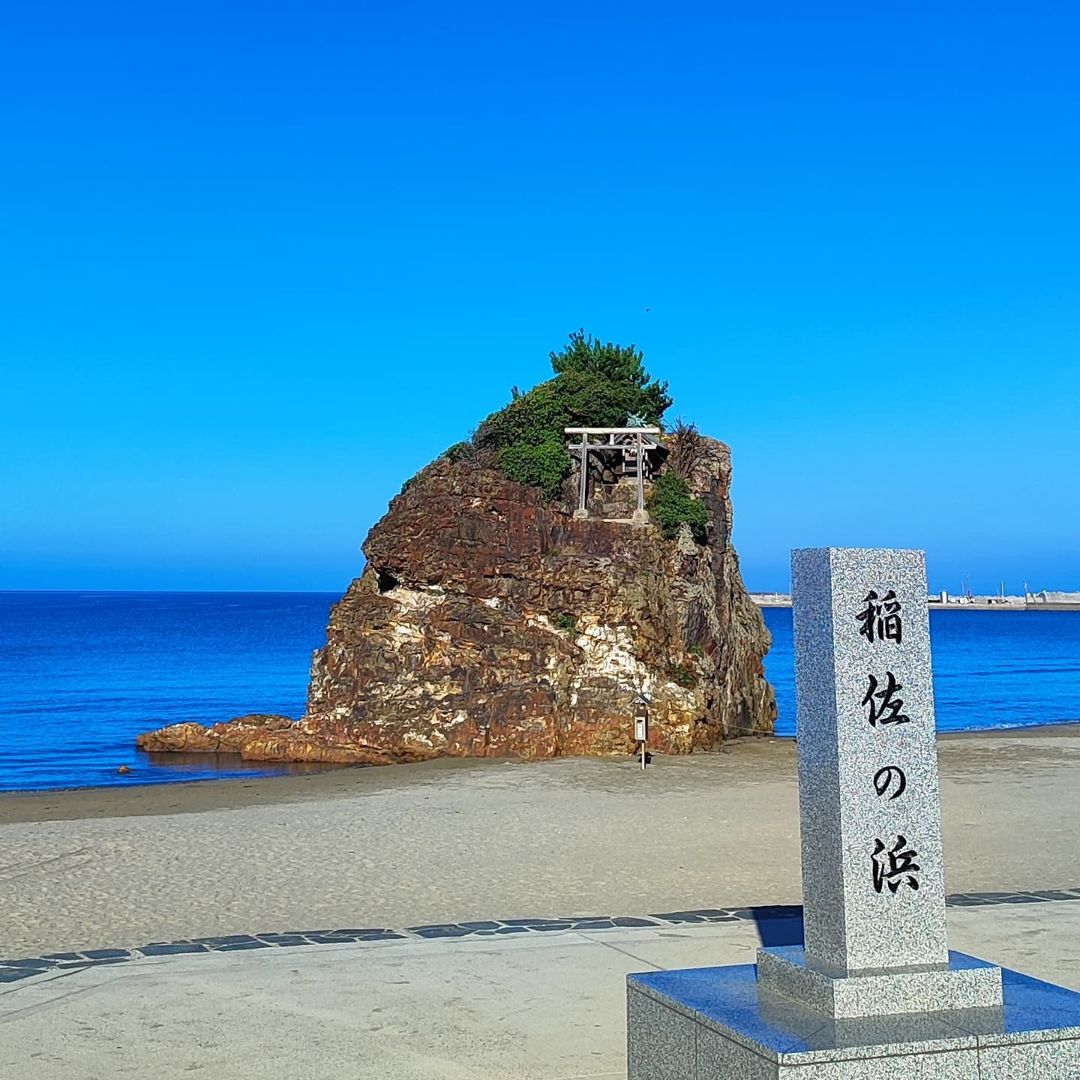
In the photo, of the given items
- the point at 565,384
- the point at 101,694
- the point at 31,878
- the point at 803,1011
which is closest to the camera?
the point at 803,1011

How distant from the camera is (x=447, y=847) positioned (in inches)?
626

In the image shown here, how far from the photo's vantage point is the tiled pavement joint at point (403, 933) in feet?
31.9

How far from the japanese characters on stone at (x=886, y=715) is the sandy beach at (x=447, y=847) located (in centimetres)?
613

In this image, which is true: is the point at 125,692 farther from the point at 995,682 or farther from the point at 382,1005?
the point at 382,1005

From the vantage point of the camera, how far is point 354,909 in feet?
39.7

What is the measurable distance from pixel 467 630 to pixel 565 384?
9.78 m

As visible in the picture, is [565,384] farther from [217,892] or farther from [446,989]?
[446,989]

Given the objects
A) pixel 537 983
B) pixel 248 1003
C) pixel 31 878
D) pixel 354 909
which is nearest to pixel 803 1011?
pixel 537 983

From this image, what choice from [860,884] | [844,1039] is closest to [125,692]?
[860,884]

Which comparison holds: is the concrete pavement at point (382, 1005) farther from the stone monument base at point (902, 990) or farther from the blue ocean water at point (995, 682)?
the blue ocean water at point (995, 682)

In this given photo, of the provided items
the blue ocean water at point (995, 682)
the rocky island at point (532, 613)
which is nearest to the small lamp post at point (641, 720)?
the rocky island at point (532, 613)

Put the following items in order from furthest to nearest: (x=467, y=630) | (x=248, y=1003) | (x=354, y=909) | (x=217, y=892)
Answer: (x=467, y=630) < (x=217, y=892) < (x=354, y=909) < (x=248, y=1003)

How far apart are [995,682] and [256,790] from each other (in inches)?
1952

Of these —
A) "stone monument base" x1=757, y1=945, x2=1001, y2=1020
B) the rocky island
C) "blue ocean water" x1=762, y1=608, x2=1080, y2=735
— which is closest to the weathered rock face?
the rocky island
